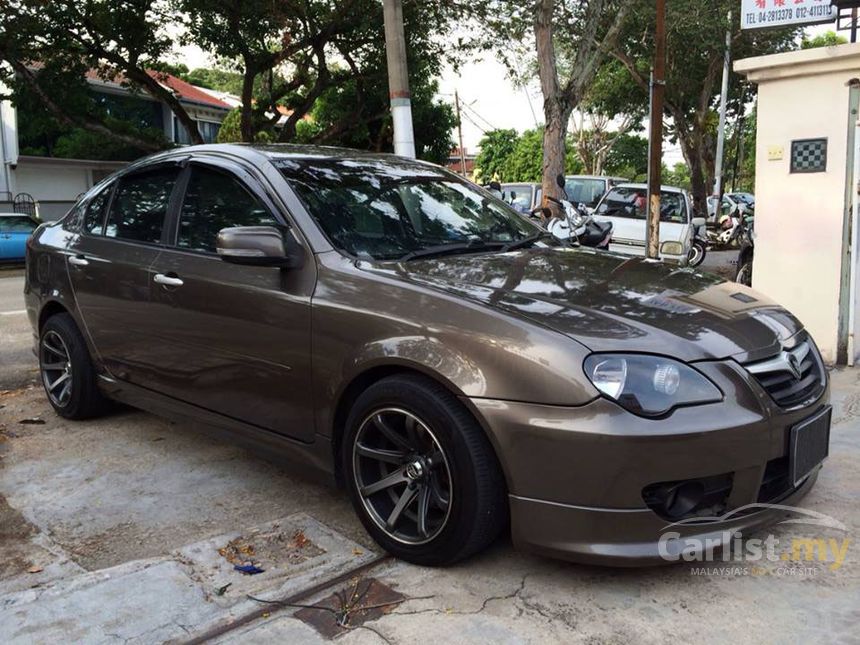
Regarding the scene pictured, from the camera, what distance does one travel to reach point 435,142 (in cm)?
2327

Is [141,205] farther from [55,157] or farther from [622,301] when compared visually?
[55,157]

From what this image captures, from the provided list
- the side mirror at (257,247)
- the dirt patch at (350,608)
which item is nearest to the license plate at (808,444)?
the dirt patch at (350,608)

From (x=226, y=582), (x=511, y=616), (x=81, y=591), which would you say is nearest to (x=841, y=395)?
(x=511, y=616)

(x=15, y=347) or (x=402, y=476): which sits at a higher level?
(x=402, y=476)

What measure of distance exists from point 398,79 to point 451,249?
5.29 metres

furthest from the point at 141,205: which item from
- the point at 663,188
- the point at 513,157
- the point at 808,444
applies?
the point at 513,157

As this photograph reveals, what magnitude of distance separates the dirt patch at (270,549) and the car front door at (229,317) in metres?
0.43

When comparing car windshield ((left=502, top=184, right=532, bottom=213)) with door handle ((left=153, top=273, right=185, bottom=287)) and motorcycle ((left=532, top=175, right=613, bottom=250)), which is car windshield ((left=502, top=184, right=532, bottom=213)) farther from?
door handle ((left=153, top=273, right=185, bottom=287))

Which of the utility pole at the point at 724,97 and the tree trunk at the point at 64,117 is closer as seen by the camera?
the tree trunk at the point at 64,117

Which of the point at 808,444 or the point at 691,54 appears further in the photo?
the point at 691,54

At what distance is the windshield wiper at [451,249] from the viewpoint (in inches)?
134

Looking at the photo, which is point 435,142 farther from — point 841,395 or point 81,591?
point 81,591

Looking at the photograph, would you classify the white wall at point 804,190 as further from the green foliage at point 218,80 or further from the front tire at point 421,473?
the green foliage at point 218,80

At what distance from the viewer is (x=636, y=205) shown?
46.7 feet
